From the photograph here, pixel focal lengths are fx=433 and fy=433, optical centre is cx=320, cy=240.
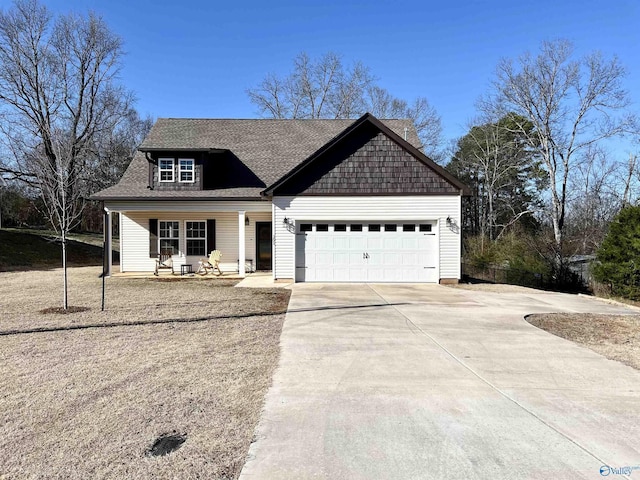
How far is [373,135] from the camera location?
50.0 feet

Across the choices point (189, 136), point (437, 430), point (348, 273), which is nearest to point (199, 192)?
point (189, 136)

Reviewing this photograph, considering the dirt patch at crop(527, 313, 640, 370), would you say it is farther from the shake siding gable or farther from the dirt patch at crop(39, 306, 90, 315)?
the dirt patch at crop(39, 306, 90, 315)

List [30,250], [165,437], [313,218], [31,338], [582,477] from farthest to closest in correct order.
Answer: [30,250]
[313,218]
[31,338]
[165,437]
[582,477]

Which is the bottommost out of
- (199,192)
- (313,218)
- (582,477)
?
(582,477)

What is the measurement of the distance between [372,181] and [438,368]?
1037 cm

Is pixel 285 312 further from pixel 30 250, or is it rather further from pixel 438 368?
pixel 30 250

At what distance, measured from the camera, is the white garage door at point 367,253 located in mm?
15297

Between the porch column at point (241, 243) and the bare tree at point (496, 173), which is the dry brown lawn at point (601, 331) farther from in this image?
the bare tree at point (496, 173)

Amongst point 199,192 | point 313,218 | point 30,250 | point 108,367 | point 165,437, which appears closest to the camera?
point 165,437

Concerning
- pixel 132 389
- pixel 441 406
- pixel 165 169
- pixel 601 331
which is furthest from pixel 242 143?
pixel 441 406

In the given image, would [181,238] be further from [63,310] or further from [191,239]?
[63,310]

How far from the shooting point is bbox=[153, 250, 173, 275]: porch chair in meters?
18.2

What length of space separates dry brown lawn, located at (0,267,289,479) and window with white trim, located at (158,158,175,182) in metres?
9.22

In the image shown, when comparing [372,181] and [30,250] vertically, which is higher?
[372,181]
